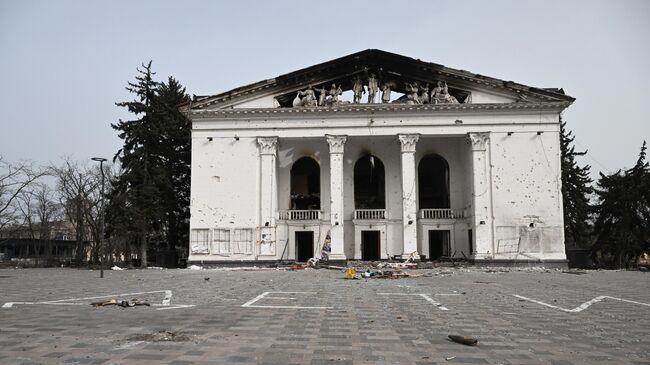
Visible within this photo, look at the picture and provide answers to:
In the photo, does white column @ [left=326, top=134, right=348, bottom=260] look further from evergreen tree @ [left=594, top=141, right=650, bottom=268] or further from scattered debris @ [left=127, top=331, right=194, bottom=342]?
scattered debris @ [left=127, top=331, right=194, bottom=342]

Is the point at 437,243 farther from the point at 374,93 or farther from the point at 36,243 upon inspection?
the point at 36,243

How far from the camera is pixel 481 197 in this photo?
101 feet

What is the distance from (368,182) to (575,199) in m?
17.4

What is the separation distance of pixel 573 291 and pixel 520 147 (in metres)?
17.8

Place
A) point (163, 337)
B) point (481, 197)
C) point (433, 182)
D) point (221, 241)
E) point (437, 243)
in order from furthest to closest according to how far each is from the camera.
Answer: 1. point (433, 182)
2. point (437, 243)
3. point (221, 241)
4. point (481, 197)
5. point (163, 337)

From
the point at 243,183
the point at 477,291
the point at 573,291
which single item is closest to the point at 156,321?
the point at 477,291

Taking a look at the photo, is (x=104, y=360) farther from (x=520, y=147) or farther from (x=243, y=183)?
(x=520, y=147)

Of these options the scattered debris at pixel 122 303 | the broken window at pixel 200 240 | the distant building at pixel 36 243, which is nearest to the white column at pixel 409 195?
the broken window at pixel 200 240

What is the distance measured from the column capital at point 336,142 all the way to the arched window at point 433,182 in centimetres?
650

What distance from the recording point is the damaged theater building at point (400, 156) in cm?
3044

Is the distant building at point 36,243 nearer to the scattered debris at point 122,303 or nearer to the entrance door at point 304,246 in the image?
the entrance door at point 304,246

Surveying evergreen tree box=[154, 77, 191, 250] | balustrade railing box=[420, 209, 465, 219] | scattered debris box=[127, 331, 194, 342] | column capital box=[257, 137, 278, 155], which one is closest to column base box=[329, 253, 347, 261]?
balustrade railing box=[420, 209, 465, 219]

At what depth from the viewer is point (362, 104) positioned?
31.5 metres

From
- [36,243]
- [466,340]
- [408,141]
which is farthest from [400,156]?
[36,243]
